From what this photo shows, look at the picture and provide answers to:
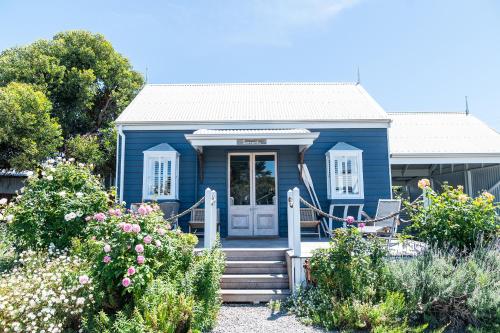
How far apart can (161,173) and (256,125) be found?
121 inches

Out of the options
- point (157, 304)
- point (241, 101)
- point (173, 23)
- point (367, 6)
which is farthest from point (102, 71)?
→ point (157, 304)

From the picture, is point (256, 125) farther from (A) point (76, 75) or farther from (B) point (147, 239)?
(A) point (76, 75)

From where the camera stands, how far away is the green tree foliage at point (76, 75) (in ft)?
51.5

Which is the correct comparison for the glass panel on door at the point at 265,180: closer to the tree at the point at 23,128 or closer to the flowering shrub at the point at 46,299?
the flowering shrub at the point at 46,299

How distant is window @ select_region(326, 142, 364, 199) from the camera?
974 cm

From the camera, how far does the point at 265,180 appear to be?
9.91m

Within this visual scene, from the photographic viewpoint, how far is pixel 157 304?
4.07m

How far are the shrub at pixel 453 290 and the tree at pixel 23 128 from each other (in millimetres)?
13031

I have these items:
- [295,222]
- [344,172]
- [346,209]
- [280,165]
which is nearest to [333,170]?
[344,172]

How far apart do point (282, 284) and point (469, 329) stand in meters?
2.71

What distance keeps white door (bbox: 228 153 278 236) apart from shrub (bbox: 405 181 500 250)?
15.2ft

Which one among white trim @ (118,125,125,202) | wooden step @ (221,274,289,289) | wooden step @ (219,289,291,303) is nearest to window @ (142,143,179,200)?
white trim @ (118,125,125,202)

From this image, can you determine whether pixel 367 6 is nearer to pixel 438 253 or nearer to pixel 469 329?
pixel 438 253

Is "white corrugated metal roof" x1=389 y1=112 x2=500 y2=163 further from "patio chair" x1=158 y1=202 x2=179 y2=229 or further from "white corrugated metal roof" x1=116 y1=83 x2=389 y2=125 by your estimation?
"patio chair" x1=158 y1=202 x2=179 y2=229
